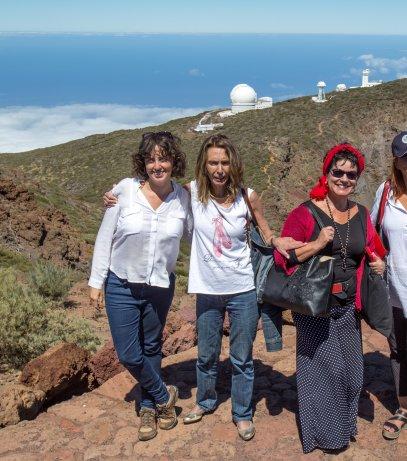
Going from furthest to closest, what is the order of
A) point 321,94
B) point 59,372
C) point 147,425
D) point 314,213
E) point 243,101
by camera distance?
point 243,101 → point 321,94 → point 59,372 → point 147,425 → point 314,213

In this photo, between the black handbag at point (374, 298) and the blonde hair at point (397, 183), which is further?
the blonde hair at point (397, 183)

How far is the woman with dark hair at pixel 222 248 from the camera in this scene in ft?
10.5

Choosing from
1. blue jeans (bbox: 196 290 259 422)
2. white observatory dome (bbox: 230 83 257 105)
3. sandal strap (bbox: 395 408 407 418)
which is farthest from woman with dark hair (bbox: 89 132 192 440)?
white observatory dome (bbox: 230 83 257 105)

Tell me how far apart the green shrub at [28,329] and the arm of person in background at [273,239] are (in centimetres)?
250

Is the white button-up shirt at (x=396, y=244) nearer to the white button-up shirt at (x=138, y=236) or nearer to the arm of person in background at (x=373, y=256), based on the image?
the arm of person in background at (x=373, y=256)

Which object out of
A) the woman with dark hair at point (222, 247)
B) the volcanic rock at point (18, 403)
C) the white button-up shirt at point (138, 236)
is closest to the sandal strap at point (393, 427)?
the woman with dark hair at point (222, 247)

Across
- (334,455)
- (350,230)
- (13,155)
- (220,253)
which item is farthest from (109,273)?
(13,155)

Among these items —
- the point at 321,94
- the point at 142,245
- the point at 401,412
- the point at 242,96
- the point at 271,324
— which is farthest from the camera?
the point at 242,96

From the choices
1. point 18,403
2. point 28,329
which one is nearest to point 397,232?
point 18,403

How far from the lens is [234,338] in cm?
Answer: 345

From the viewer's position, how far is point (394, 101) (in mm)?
37156

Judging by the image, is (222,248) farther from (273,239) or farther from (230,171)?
(230,171)

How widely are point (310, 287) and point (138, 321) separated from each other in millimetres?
1101

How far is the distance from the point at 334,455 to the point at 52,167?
37.6 m
